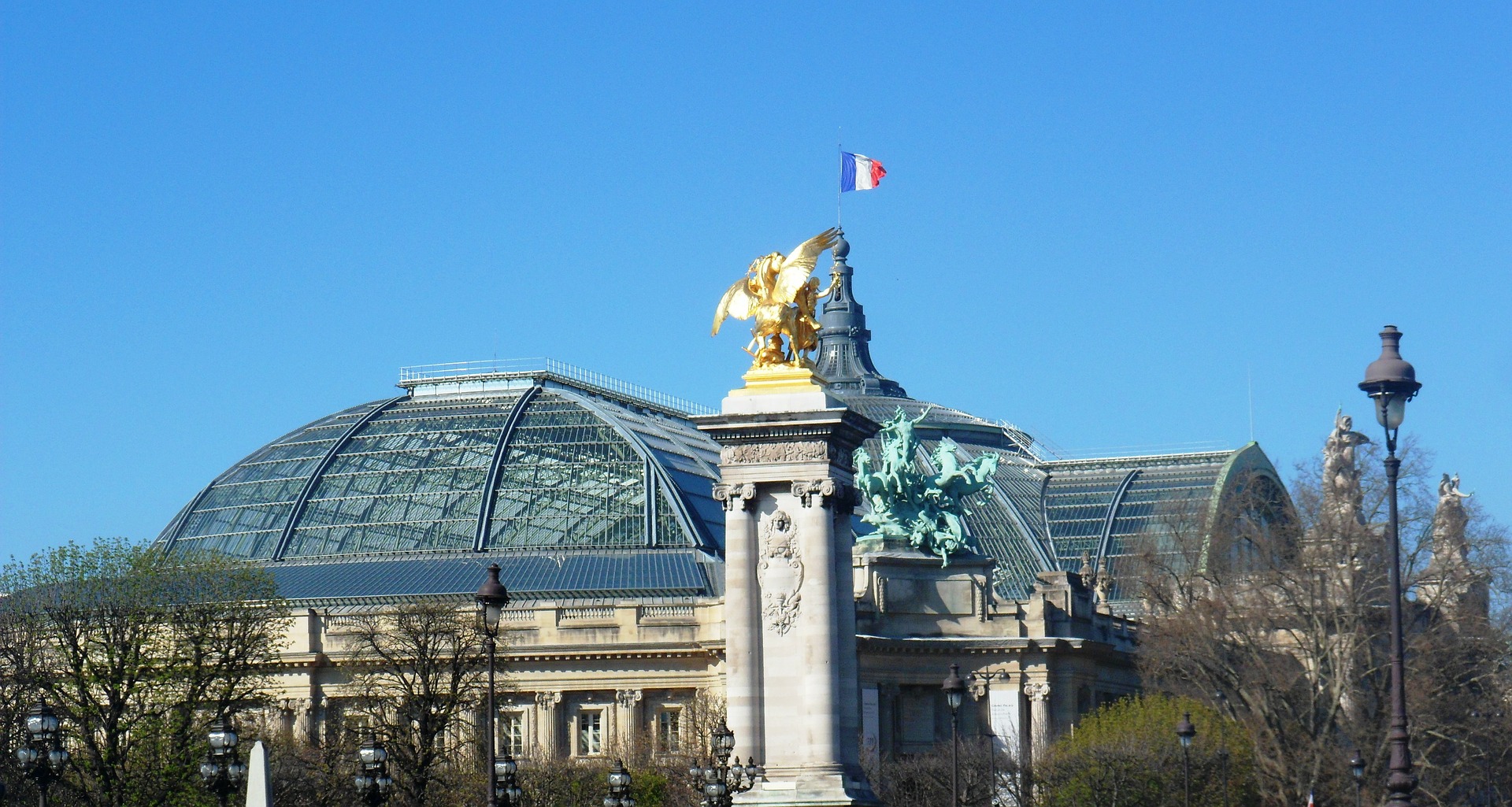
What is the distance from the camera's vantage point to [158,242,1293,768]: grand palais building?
301 ft

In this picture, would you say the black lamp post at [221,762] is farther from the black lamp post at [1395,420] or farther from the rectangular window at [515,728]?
the rectangular window at [515,728]

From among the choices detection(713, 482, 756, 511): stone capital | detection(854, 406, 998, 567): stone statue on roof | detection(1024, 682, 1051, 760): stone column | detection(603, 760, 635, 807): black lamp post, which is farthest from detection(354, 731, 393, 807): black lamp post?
detection(1024, 682, 1051, 760): stone column

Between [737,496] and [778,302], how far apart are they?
3.85 metres

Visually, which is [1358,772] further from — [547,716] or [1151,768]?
[547,716]

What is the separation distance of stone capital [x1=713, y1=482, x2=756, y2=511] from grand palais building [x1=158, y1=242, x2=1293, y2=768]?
30947mm

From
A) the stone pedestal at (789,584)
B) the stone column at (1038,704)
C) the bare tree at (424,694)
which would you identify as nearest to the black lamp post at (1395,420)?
the stone pedestal at (789,584)

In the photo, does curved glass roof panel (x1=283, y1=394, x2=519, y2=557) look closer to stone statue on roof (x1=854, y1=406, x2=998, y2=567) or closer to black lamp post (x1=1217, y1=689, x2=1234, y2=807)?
stone statue on roof (x1=854, y1=406, x2=998, y2=567)

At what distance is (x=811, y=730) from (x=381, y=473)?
67049 mm

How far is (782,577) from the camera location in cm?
4947

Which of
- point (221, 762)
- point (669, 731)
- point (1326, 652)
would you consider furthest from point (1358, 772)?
point (669, 731)

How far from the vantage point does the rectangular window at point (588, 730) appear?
3656 inches

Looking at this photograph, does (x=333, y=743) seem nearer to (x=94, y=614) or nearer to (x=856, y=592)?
(x=94, y=614)

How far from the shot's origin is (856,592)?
88.5 metres

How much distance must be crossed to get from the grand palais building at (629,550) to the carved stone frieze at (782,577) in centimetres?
3120
